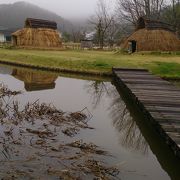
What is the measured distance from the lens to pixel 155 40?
39312 mm

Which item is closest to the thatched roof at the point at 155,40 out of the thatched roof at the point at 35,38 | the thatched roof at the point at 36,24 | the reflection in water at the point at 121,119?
the thatched roof at the point at 35,38

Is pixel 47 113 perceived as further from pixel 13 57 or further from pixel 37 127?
pixel 13 57

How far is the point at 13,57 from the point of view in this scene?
32594mm

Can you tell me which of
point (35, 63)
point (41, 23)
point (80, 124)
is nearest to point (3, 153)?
point (80, 124)

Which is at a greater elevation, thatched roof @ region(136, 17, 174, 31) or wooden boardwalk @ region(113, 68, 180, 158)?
thatched roof @ region(136, 17, 174, 31)

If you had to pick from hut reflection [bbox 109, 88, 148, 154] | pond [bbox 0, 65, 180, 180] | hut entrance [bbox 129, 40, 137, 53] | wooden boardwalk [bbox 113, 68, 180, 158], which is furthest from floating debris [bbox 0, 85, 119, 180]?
hut entrance [bbox 129, 40, 137, 53]

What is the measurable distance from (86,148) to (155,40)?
32.3 m

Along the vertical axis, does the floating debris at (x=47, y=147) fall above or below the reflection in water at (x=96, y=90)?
below

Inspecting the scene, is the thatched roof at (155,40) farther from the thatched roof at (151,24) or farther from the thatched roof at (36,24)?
the thatched roof at (36,24)

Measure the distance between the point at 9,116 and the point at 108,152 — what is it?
3.90 metres

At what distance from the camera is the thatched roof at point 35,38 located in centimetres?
4725

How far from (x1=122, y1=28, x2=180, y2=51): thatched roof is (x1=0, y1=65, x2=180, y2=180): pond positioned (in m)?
25.4

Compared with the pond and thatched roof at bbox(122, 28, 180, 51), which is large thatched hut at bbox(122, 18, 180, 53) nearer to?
thatched roof at bbox(122, 28, 180, 51)

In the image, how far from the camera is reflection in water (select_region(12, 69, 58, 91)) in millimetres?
18309
